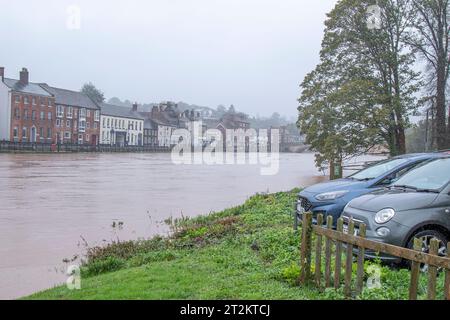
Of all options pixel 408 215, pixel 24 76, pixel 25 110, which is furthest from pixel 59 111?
pixel 408 215

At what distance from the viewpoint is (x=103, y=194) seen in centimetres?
2288

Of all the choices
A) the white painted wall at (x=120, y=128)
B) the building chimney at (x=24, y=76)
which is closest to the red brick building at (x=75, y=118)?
the white painted wall at (x=120, y=128)

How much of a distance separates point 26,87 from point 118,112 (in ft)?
95.3

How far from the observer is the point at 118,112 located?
105562mm

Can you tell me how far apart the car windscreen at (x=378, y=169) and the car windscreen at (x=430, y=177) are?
5.27ft

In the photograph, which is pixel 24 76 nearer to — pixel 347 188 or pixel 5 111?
pixel 5 111

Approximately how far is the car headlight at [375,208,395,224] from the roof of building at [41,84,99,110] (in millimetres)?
83840

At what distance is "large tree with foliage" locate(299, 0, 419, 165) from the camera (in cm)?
2631

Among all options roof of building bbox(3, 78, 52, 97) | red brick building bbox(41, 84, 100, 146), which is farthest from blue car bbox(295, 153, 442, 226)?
red brick building bbox(41, 84, 100, 146)

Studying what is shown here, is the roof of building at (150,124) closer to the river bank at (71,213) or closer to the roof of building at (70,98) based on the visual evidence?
the roof of building at (70,98)

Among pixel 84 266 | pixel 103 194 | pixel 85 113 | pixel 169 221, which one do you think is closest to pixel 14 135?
pixel 85 113

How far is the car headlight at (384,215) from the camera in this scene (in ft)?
23.6

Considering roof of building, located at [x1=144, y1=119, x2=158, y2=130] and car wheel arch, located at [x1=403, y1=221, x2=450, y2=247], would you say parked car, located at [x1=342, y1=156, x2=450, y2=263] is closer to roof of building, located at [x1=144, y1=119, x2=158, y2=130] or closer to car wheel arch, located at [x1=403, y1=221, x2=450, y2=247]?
car wheel arch, located at [x1=403, y1=221, x2=450, y2=247]
